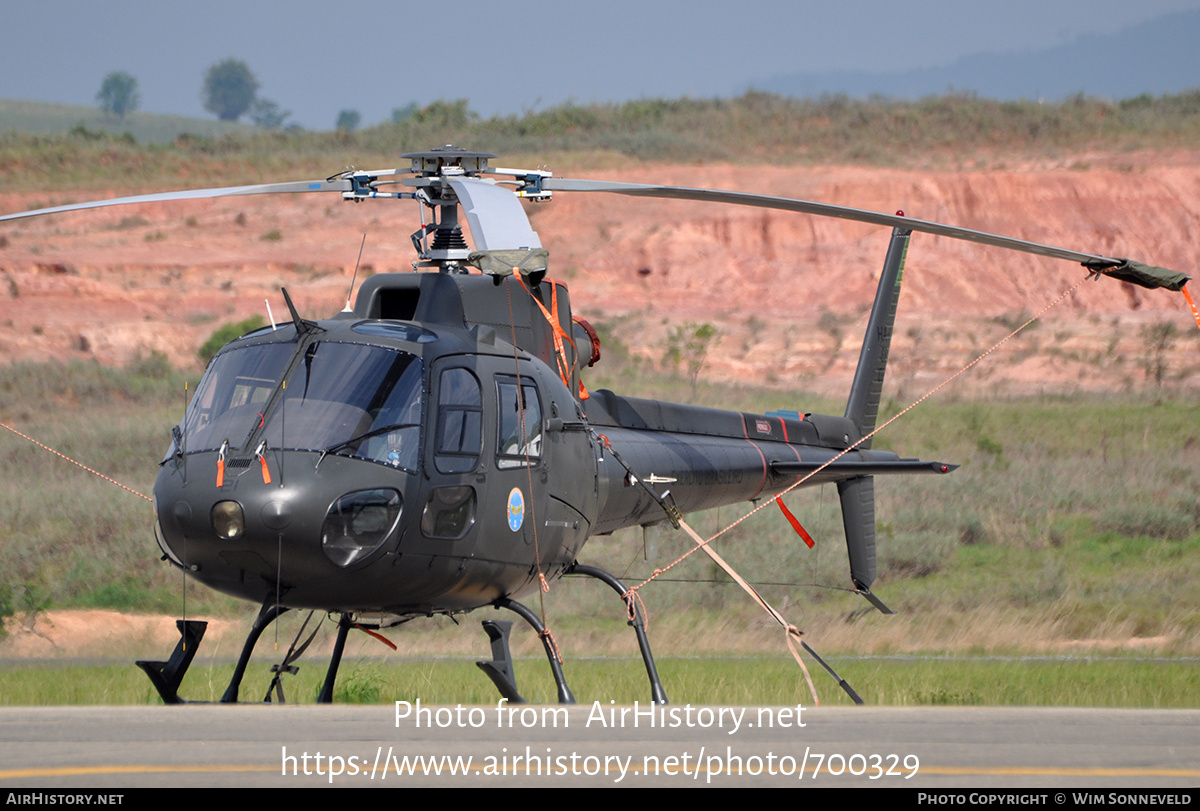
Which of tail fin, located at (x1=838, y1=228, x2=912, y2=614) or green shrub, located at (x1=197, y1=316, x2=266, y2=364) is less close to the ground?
tail fin, located at (x1=838, y1=228, x2=912, y2=614)

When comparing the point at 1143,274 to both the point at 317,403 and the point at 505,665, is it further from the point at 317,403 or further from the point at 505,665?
the point at 317,403

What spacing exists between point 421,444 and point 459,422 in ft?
1.24

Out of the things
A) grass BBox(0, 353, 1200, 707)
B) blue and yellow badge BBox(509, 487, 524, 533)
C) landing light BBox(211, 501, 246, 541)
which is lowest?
grass BBox(0, 353, 1200, 707)

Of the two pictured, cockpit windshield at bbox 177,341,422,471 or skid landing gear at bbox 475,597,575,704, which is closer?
cockpit windshield at bbox 177,341,422,471

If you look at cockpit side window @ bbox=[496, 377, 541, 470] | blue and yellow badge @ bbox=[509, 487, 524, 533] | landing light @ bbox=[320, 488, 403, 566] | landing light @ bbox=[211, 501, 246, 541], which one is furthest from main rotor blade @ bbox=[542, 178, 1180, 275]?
landing light @ bbox=[211, 501, 246, 541]

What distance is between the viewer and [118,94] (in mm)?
171875

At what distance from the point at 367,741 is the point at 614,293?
1670 inches

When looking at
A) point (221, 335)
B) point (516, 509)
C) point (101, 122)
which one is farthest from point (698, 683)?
point (101, 122)

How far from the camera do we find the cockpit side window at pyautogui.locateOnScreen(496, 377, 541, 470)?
8258mm

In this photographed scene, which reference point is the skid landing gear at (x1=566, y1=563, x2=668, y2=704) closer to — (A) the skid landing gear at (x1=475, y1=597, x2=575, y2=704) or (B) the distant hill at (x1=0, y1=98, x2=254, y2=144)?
(A) the skid landing gear at (x1=475, y1=597, x2=575, y2=704)

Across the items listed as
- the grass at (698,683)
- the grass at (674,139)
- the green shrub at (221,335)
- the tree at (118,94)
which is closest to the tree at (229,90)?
the tree at (118,94)

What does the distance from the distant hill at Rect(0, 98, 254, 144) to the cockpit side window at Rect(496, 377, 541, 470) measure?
131 metres

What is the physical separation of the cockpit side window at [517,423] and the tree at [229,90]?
19936 centimetres

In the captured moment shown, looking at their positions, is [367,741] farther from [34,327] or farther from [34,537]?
[34,327]
